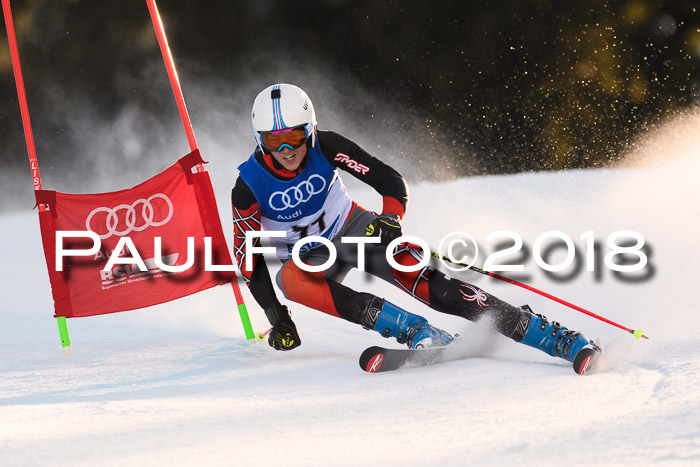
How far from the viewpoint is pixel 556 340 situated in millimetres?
2723

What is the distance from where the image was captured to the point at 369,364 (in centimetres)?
269

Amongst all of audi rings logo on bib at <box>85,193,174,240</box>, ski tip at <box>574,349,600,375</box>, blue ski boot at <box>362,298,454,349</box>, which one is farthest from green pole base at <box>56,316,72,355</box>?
ski tip at <box>574,349,600,375</box>

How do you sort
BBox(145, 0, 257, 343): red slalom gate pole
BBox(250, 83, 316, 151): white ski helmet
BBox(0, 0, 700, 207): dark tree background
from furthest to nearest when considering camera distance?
BBox(0, 0, 700, 207): dark tree background
BBox(145, 0, 257, 343): red slalom gate pole
BBox(250, 83, 316, 151): white ski helmet

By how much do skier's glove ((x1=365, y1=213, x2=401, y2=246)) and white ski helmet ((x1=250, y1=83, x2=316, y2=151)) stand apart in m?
0.47

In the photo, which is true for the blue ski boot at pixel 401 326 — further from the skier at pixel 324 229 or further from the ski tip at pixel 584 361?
the ski tip at pixel 584 361

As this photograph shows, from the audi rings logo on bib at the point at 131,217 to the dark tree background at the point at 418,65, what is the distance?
24.5ft

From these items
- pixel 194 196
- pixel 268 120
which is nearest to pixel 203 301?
pixel 194 196

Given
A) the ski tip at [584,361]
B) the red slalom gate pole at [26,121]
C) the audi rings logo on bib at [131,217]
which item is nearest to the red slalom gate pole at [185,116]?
the audi rings logo on bib at [131,217]

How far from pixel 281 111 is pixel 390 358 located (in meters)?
1.05

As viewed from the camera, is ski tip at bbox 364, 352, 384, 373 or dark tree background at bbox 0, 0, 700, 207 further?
dark tree background at bbox 0, 0, 700, 207

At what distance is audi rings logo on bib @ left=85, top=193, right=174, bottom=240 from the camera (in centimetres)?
365

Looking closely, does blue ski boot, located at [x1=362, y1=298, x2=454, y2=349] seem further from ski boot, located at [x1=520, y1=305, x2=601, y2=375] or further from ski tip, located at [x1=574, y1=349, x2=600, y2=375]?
ski tip, located at [x1=574, y1=349, x2=600, y2=375]

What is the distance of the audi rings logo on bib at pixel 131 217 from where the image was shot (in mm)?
3646

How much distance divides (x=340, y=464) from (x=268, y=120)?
5.55 ft
